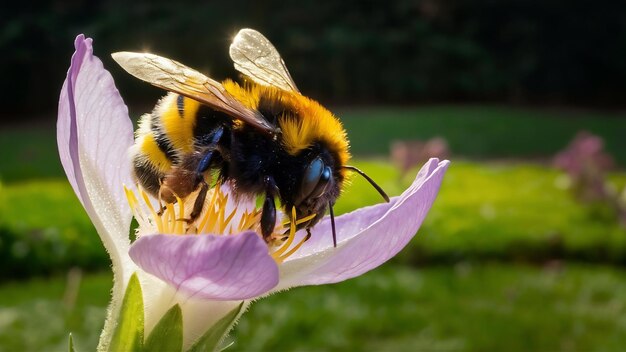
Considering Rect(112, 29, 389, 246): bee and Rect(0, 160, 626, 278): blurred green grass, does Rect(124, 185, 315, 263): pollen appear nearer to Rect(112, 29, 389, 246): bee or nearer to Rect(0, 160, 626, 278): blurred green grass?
Rect(112, 29, 389, 246): bee

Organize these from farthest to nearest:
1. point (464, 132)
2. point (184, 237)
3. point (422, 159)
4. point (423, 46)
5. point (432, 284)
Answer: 1. point (423, 46)
2. point (464, 132)
3. point (422, 159)
4. point (432, 284)
5. point (184, 237)

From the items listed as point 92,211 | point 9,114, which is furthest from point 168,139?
point 9,114

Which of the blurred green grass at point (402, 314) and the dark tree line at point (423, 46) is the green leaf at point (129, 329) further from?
the dark tree line at point (423, 46)

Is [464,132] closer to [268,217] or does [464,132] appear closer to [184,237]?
[268,217]

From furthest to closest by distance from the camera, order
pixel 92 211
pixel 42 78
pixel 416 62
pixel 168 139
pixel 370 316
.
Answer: pixel 416 62 < pixel 42 78 < pixel 370 316 < pixel 168 139 < pixel 92 211

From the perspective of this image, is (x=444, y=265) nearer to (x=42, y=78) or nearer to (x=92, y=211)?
(x=92, y=211)

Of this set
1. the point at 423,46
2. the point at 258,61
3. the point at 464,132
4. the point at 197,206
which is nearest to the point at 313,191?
the point at 197,206

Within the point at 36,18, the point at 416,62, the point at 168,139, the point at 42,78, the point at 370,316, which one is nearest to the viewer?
the point at 168,139
